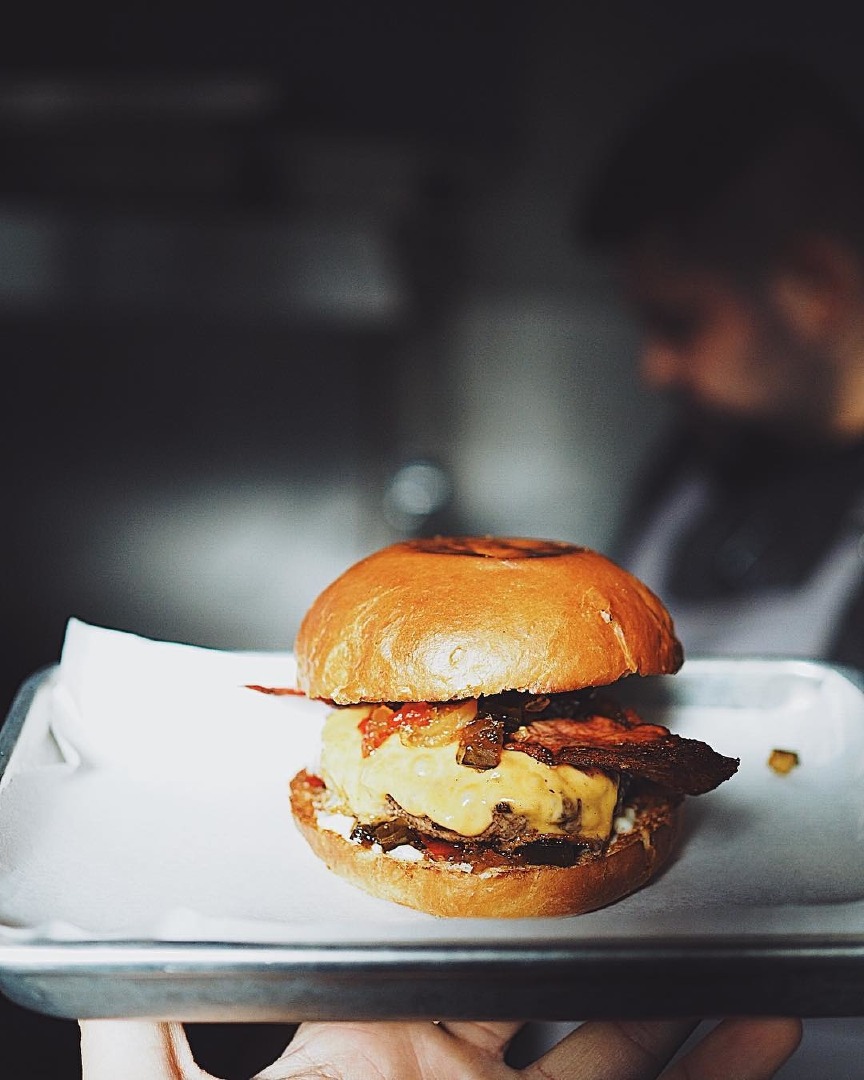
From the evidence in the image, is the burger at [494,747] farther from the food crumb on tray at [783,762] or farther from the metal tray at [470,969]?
the food crumb on tray at [783,762]

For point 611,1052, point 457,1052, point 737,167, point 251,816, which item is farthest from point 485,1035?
point 737,167

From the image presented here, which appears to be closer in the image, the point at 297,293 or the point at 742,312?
the point at 742,312

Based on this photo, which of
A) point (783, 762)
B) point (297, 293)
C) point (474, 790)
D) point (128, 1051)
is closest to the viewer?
point (128, 1051)

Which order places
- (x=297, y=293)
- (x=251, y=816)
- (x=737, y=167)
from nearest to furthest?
(x=251, y=816) → (x=737, y=167) → (x=297, y=293)

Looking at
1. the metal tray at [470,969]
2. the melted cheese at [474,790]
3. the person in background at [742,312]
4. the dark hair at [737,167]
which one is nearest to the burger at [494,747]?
the melted cheese at [474,790]

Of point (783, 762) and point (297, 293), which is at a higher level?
point (297, 293)

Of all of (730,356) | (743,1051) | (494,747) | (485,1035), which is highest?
(730,356)

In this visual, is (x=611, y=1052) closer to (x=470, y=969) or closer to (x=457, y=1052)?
(x=457, y=1052)
